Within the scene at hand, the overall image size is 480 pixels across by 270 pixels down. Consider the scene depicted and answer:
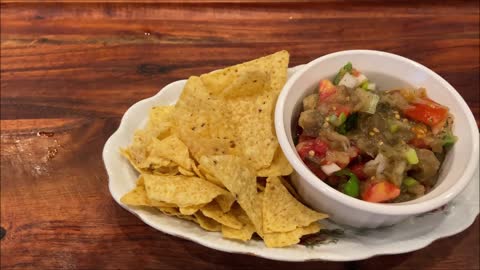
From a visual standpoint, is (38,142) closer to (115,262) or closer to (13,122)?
(13,122)

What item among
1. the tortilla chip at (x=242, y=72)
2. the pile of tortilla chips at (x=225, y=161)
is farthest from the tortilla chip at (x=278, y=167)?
the tortilla chip at (x=242, y=72)

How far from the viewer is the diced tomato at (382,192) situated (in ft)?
4.07

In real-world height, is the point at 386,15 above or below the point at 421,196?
above

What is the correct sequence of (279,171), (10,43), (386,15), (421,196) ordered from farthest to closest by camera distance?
(386,15)
(10,43)
(279,171)
(421,196)

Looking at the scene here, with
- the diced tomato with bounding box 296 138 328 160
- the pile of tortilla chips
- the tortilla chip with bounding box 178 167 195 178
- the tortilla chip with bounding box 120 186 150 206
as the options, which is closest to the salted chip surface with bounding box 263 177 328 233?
the pile of tortilla chips

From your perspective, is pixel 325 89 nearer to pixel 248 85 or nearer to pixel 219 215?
pixel 248 85

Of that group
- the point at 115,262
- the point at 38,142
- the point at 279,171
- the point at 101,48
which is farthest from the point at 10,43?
the point at 279,171

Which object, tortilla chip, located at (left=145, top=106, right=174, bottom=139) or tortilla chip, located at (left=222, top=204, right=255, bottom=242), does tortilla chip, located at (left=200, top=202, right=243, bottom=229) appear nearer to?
tortilla chip, located at (left=222, top=204, right=255, bottom=242)

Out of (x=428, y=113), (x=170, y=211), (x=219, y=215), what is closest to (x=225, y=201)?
(x=219, y=215)

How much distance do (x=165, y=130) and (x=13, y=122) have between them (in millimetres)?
585

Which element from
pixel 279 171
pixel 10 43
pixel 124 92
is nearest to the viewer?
Answer: pixel 279 171

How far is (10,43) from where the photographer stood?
6.08 ft

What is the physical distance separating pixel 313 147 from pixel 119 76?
0.81 meters

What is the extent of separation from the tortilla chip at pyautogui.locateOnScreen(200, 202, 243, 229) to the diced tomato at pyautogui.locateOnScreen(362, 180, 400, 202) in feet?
1.15
